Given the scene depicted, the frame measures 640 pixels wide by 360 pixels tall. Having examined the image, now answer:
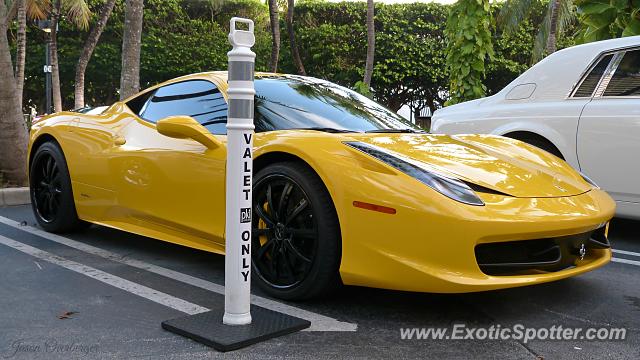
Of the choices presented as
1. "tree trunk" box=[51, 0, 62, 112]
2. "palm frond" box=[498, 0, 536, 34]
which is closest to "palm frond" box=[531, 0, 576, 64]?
"palm frond" box=[498, 0, 536, 34]

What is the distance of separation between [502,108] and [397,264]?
3069 mm

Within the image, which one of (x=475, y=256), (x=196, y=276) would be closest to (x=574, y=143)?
(x=475, y=256)

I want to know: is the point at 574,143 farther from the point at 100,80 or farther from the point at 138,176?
the point at 100,80

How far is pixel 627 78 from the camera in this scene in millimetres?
4812

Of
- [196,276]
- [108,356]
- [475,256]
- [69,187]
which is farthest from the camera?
[69,187]

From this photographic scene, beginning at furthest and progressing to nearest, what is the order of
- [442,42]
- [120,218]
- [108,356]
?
[442,42] → [120,218] → [108,356]

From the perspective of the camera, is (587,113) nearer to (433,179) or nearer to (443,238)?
(433,179)

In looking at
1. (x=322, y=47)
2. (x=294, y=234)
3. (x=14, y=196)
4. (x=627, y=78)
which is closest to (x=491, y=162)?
(x=294, y=234)

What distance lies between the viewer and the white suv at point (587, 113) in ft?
15.3

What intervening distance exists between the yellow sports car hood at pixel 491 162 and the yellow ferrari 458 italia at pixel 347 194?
0.04 feet

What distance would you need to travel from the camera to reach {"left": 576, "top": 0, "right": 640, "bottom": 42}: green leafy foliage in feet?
22.6

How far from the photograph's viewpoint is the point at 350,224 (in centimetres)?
297

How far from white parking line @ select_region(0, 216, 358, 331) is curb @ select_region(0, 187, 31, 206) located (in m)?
1.03

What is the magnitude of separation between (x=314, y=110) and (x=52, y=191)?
2.47 metres
